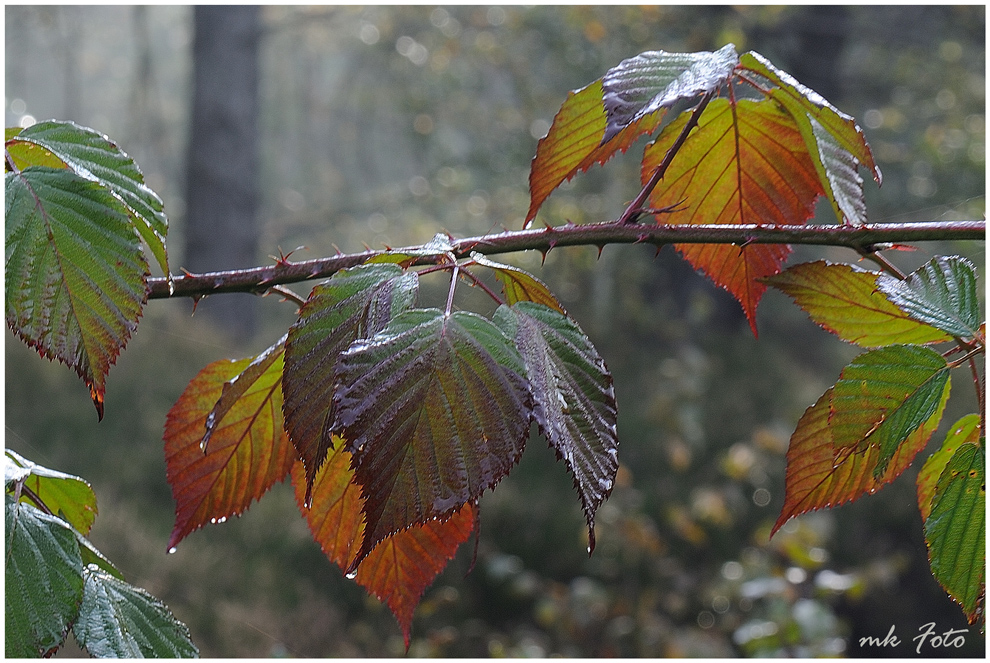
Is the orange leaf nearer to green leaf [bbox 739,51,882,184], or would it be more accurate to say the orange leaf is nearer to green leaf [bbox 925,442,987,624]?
green leaf [bbox 739,51,882,184]

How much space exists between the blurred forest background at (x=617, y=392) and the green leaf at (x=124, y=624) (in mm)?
572

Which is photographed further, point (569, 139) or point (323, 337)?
point (569, 139)

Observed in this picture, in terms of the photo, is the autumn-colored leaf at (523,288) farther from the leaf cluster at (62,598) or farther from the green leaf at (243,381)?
the leaf cluster at (62,598)

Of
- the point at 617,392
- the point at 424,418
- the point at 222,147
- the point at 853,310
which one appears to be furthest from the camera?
the point at 222,147

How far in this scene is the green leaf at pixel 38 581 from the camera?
317 mm

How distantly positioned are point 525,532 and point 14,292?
2.84 metres

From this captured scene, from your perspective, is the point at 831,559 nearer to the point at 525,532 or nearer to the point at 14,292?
the point at 525,532

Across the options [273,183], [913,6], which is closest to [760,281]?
[913,6]

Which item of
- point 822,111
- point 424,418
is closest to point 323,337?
point 424,418

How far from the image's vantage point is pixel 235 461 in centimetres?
40

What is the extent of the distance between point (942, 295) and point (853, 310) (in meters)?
0.04

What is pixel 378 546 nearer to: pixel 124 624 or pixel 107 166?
pixel 124 624

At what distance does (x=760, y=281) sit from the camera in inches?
16.0

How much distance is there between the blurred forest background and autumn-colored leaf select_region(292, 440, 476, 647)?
55 centimetres
